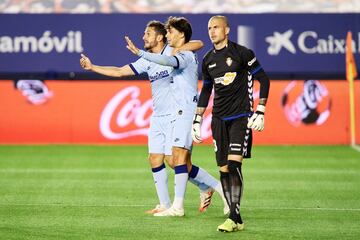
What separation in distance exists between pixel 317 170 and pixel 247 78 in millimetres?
5631

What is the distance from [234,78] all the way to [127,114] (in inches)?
365

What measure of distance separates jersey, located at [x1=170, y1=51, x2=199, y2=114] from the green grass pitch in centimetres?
116

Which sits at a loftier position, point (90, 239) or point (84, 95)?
point (84, 95)

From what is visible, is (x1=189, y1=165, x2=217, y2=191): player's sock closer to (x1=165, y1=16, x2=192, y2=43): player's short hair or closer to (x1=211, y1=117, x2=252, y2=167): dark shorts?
(x1=211, y1=117, x2=252, y2=167): dark shorts

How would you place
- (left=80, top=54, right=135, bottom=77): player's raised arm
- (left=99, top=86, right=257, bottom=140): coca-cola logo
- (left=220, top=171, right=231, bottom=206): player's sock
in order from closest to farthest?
(left=220, top=171, right=231, bottom=206): player's sock → (left=80, top=54, right=135, bottom=77): player's raised arm → (left=99, top=86, right=257, bottom=140): coca-cola logo

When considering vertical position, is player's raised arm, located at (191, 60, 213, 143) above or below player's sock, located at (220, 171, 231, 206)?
above

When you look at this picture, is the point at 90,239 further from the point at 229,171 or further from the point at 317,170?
the point at 317,170

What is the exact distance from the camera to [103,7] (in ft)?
68.3

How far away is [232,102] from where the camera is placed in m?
10.3

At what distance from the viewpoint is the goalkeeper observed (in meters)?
10.2

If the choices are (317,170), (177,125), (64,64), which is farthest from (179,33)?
(64,64)

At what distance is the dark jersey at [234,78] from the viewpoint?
33.7 feet

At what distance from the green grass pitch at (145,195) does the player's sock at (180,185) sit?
22 cm

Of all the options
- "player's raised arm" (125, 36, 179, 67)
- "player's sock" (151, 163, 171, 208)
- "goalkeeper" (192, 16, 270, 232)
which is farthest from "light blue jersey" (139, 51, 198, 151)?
"goalkeeper" (192, 16, 270, 232)
